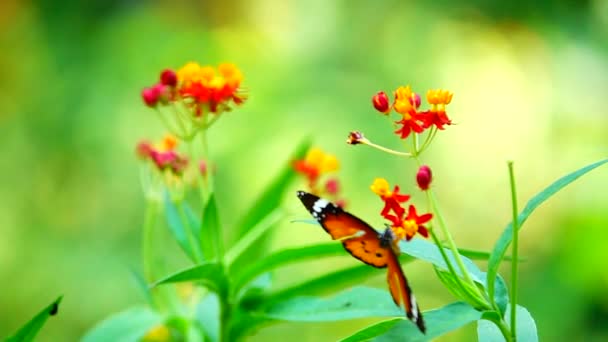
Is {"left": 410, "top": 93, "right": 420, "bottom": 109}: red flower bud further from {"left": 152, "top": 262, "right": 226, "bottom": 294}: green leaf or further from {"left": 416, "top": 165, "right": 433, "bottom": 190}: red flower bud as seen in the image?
{"left": 152, "top": 262, "right": 226, "bottom": 294}: green leaf

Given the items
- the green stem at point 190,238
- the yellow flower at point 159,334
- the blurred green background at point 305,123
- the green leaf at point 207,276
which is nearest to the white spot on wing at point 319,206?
the green leaf at point 207,276

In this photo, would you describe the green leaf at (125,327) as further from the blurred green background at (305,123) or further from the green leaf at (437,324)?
the blurred green background at (305,123)

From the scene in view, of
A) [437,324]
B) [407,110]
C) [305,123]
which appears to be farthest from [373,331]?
[305,123]

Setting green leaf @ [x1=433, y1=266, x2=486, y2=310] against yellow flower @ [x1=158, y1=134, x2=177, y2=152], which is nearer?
green leaf @ [x1=433, y1=266, x2=486, y2=310]

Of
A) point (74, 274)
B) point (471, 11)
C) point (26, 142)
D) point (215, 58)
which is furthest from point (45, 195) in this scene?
point (471, 11)

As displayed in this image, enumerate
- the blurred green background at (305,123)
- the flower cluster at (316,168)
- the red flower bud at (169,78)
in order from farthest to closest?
1. the blurred green background at (305,123)
2. the flower cluster at (316,168)
3. the red flower bud at (169,78)

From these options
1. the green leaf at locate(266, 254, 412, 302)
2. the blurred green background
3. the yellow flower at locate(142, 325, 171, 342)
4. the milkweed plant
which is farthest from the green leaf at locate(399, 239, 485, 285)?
the blurred green background
